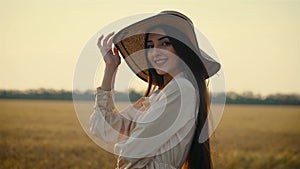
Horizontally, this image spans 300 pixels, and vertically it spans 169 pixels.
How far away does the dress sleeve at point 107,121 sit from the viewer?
8.01 ft

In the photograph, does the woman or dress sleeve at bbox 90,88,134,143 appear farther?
dress sleeve at bbox 90,88,134,143

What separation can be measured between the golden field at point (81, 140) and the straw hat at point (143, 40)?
3841mm

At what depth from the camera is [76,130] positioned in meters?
8.78

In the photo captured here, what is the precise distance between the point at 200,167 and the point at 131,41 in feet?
1.53

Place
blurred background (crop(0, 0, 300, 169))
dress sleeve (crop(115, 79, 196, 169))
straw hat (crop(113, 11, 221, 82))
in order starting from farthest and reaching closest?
blurred background (crop(0, 0, 300, 169)), straw hat (crop(113, 11, 221, 82)), dress sleeve (crop(115, 79, 196, 169))

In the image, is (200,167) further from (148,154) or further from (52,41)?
(52,41)

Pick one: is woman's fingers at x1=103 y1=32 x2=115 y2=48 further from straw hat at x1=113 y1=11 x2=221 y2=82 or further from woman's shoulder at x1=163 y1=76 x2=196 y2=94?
woman's shoulder at x1=163 y1=76 x2=196 y2=94

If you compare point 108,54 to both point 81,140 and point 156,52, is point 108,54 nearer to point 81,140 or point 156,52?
point 156,52

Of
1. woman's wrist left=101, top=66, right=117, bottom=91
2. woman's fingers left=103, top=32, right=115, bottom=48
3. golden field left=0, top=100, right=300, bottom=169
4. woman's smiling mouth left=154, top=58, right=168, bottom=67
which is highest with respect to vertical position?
woman's fingers left=103, top=32, right=115, bottom=48

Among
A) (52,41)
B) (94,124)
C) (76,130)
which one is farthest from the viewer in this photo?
(76,130)

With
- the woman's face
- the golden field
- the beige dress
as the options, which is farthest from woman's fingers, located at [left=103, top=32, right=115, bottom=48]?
the golden field

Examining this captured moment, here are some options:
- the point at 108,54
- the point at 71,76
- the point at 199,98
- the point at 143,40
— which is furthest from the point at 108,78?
the point at 71,76

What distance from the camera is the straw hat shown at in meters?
2.38

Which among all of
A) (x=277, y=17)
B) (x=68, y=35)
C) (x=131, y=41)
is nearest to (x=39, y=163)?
(x=68, y=35)
